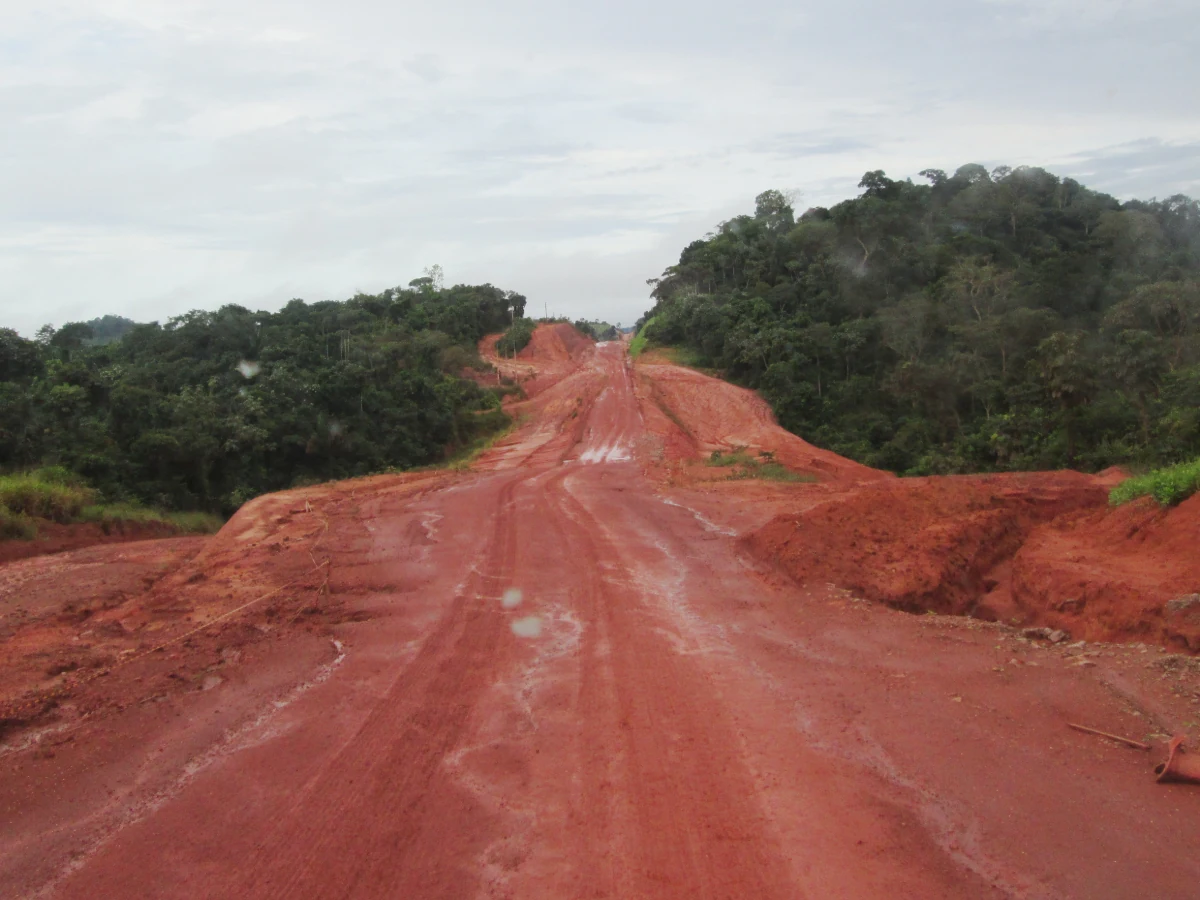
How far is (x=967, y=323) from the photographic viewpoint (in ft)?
107

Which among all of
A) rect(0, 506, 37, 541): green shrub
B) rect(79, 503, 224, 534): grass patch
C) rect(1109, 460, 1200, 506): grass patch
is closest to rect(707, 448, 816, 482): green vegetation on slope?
rect(1109, 460, 1200, 506): grass patch

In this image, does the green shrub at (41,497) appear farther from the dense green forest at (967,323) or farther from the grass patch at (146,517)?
the dense green forest at (967,323)

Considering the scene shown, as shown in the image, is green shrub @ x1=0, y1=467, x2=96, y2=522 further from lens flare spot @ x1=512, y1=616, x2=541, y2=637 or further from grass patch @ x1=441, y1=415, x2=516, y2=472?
lens flare spot @ x1=512, y1=616, x2=541, y2=637

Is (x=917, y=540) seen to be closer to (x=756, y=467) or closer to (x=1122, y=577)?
(x=1122, y=577)

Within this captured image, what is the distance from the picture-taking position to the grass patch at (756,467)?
19.3m

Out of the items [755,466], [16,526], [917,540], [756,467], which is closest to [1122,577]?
[917,540]

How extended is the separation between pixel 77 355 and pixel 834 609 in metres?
26.9

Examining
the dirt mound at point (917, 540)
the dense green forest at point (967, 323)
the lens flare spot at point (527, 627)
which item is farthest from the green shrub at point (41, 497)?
→ the dense green forest at point (967, 323)

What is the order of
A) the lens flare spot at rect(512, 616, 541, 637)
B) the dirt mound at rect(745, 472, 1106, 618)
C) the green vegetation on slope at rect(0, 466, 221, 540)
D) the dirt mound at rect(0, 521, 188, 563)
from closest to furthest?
1. the lens flare spot at rect(512, 616, 541, 637)
2. the dirt mound at rect(745, 472, 1106, 618)
3. the dirt mound at rect(0, 521, 188, 563)
4. the green vegetation on slope at rect(0, 466, 221, 540)

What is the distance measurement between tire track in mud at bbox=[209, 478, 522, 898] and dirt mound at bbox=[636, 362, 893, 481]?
15.3 metres

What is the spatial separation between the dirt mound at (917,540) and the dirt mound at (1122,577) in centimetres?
54

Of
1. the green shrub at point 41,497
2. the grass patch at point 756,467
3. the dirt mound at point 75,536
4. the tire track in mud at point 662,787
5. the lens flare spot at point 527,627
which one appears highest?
the green shrub at point 41,497

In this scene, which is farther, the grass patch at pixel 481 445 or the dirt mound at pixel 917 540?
the grass patch at pixel 481 445

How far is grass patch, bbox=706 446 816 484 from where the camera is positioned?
19.3 m
